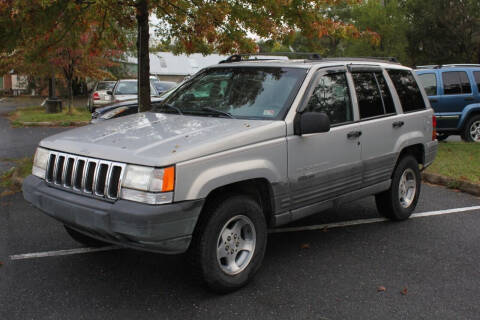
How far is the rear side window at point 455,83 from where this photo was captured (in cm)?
1209

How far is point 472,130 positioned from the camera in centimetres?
1228

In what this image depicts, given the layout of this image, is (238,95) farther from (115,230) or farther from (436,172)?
(436,172)

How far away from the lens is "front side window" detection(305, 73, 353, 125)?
15.9 feet

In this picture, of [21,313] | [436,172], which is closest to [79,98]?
[436,172]

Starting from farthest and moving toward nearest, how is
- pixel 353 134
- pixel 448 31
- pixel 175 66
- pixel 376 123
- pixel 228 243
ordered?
1. pixel 175 66
2. pixel 448 31
3. pixel 376 123
4. pixel 353 134
5. pixel 228 243

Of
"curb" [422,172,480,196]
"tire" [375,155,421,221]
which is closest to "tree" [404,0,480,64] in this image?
"curb" [422,172,480,196]

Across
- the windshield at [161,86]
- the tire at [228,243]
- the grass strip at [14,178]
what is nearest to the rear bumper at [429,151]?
the tire at [228,243]

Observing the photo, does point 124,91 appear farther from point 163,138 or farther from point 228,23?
point 163,138

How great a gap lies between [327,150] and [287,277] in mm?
1256

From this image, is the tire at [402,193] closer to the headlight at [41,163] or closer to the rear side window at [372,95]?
the rear side window at [372,95]

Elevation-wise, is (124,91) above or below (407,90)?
above

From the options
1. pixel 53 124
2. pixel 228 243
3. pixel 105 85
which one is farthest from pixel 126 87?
pixel 228 243

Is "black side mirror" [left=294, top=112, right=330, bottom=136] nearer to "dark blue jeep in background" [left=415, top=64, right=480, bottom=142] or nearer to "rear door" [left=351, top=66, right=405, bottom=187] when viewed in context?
"rear door" [left=351, top=66, right=405, bottom=187]

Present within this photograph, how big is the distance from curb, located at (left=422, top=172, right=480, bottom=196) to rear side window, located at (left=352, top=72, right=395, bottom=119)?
2.63 m
